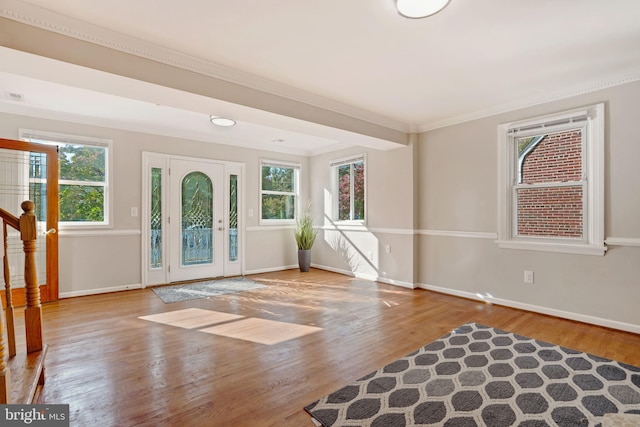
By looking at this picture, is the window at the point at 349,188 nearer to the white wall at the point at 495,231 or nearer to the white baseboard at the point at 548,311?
the white wall at the point at 495,231

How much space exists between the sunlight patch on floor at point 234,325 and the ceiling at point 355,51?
2.22m

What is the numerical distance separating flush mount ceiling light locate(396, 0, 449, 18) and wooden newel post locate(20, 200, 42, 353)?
8.97 ft

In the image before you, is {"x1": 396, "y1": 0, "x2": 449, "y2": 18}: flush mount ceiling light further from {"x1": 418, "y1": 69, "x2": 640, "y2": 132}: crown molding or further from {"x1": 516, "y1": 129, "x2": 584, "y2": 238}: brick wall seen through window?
{"x1": 516, "y1": 129, "x2": 584, "y2": 238}: brick wall seen through window

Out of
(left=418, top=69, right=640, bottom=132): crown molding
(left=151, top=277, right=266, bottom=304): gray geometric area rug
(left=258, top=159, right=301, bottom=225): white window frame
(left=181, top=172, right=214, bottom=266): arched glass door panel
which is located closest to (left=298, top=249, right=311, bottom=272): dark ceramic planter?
(left=258, top=159, right=301, bottom=225): white window frame

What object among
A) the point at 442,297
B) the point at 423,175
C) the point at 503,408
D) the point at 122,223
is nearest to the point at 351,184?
the point at 423,175

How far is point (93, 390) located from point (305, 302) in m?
2.45

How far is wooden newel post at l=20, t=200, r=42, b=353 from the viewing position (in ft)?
6.72

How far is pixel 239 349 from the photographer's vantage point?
2.72 meters

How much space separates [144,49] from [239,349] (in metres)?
2.60

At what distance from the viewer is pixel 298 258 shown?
6355 mm

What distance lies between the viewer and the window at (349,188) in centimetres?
575

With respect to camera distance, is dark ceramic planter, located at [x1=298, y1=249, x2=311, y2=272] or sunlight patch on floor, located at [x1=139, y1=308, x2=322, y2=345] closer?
sunlight patch on floor, located at [x1=139, y1=308, x2=322, y2=345]

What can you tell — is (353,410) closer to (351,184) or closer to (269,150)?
(351,184)

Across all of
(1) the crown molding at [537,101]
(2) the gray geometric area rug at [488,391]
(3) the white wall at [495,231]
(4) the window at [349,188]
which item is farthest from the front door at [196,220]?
(2) the gray geometric area rug at [488,391]
